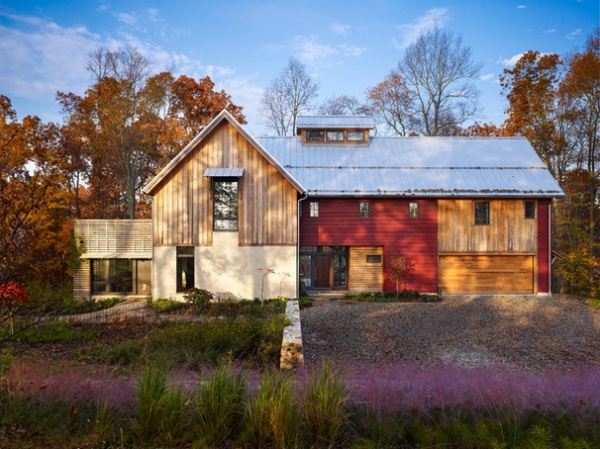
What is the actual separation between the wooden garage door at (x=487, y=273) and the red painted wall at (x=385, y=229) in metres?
1.05

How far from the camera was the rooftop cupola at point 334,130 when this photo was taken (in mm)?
20594

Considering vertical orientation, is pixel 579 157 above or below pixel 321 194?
above

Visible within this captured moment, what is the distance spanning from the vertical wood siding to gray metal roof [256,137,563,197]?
0.66 meters

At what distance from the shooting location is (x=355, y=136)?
2084cm

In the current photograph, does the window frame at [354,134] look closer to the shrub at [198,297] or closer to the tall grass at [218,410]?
the shrub at [198,297]

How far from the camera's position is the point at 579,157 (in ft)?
77.5

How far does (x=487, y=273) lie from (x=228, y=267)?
12.2 meters

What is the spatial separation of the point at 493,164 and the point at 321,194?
9.09 m

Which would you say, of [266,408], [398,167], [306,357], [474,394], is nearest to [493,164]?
[398,167]

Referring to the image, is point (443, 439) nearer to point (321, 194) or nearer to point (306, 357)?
point (306, 357)

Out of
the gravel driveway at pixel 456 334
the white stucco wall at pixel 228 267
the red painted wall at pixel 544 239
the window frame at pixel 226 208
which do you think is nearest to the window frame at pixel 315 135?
the window frame at pixel 226 208

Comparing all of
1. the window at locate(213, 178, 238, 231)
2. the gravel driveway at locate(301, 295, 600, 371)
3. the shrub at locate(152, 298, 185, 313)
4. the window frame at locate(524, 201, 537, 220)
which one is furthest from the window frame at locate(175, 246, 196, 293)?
the window frame at locate(524, 201, 537, 220)

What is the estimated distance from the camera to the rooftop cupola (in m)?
20.6

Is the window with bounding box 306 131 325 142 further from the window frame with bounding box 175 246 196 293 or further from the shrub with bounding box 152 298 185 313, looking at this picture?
the shrub with bounding box 152 298 185 313
